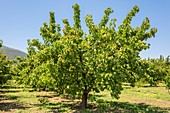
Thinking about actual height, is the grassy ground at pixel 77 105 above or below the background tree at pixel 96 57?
below

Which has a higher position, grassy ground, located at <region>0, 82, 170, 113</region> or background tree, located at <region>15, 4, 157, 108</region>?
background tree, located at <region>15, 4, 157, 108</region>

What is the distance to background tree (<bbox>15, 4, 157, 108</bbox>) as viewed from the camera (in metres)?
17.5

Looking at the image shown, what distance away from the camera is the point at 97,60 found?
17531mm

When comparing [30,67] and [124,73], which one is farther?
[30,67]

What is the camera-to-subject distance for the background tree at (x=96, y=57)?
57.5 feet

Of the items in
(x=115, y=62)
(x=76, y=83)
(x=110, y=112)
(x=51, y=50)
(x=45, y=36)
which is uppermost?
(x=45, y=36)

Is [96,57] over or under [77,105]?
over

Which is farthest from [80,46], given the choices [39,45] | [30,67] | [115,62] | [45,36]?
[30,67]

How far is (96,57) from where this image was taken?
58.0 ft

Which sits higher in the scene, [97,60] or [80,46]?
[80,46]

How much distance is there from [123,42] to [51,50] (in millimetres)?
5893

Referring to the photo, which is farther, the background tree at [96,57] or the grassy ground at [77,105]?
the grassy ground at [77,105]

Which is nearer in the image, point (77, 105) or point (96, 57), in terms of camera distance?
point (96, 57)

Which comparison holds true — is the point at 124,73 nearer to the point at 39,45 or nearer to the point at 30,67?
the point at 39,45
